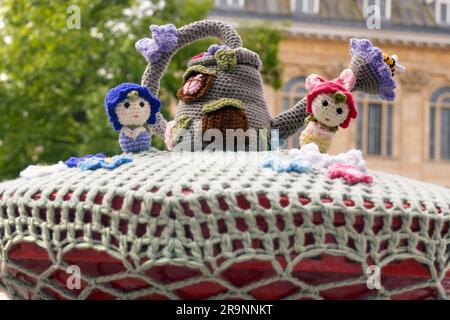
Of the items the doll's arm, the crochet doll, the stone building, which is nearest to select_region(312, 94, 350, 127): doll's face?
the crochet doll

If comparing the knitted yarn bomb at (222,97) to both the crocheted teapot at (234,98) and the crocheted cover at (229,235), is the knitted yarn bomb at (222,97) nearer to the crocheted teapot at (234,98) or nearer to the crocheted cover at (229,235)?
the crocheted teapot at (234,98)

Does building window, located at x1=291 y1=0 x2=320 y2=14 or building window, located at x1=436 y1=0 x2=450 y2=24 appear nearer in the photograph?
building window, located at x1=291 y1=0 x2=320 y2=14

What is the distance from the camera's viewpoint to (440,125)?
1923 centimetres

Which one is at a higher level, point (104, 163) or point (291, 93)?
point (104, 163)

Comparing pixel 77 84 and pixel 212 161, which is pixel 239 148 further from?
pixel 77 84

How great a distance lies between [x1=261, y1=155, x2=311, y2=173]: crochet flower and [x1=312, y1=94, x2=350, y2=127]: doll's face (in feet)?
0.65

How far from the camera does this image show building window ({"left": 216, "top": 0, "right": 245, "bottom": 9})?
55.8ft

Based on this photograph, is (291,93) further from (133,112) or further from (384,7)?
(133,112)

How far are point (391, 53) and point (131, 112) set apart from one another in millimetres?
17074

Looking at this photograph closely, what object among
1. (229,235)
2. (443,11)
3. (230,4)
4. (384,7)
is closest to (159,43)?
(229,235)

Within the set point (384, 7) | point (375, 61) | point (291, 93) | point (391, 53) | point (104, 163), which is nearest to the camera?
point (104, 163)

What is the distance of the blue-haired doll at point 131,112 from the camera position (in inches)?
60.2

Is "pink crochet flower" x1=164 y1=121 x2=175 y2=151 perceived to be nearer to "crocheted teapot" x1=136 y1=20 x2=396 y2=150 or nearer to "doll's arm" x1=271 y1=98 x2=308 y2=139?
"crocheted teapot" x1=136 y1=20 x2=396 y2=150
